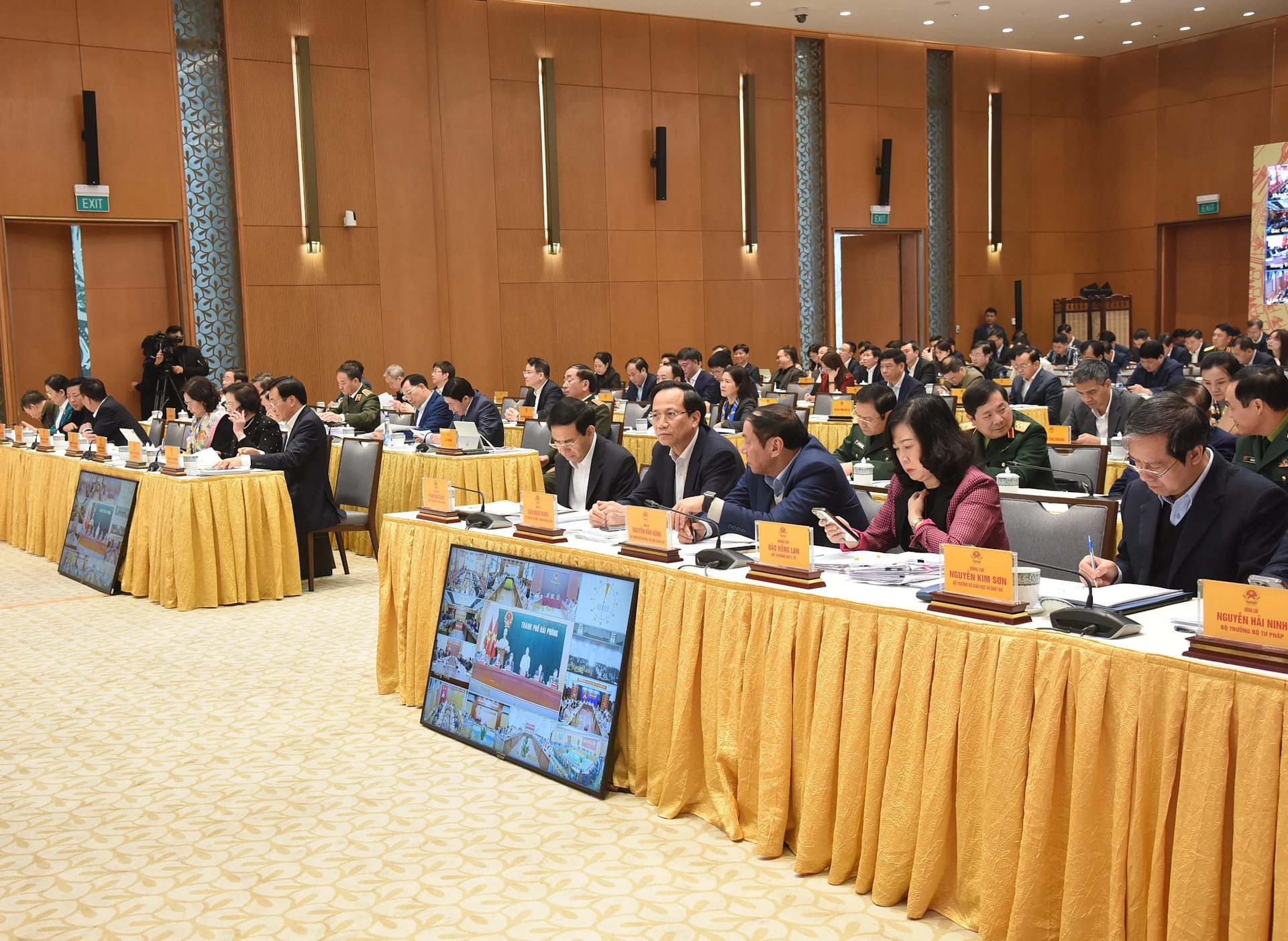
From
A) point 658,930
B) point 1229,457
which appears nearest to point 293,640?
point 658,930

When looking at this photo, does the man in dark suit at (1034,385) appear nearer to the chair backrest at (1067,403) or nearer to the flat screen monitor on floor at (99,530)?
the chair backrest at (1067,403)

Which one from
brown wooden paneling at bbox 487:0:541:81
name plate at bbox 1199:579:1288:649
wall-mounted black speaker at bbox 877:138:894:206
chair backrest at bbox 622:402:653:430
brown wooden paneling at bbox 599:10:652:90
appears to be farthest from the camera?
wall-mounted black speaker at bbox 877:138:894:206

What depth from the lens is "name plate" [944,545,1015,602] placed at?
93.4 inches

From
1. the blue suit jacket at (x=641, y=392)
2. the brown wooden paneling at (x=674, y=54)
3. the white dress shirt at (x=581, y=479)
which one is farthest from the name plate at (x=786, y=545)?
the brown wooden paneling at (x=674, y=54)

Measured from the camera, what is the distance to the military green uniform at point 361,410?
851cm

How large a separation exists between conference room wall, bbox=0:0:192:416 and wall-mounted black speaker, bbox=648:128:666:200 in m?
5.49

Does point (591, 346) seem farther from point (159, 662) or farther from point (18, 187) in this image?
point (159, 662)

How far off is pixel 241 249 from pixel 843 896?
10485 mm

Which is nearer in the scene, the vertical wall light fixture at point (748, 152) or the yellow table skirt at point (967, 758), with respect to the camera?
the yellow table skirt at point (967, 758)

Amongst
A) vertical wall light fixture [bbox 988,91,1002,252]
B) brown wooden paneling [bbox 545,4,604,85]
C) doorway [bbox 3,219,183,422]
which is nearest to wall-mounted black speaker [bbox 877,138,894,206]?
vertical wall light fixture [bbox 988,91,1002,252]

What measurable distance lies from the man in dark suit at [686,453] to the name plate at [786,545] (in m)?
1.19

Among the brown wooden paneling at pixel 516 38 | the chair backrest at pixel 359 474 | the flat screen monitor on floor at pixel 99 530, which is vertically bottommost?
the flat screen monitor on floor at pixel 99 530

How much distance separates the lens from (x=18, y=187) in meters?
10.5

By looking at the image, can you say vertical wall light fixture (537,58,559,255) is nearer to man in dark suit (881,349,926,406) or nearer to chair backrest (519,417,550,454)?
man in dark suit (881,349,926,406)
